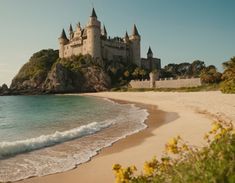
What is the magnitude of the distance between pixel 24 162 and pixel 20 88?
99.4m

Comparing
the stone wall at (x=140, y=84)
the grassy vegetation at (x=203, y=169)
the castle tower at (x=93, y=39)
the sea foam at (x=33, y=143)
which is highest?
the castle tower at (x=93, y=39)

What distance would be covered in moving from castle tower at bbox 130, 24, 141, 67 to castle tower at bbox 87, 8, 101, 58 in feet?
46.0

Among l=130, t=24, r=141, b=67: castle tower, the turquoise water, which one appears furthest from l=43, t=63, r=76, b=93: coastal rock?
the turquoise water

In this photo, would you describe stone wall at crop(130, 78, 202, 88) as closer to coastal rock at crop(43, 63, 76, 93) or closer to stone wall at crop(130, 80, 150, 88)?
stone wall at crop(130, 80, 150, 88)

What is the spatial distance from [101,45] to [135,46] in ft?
44.5

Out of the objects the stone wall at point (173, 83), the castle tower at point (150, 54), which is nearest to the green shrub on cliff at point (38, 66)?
the castle tower at point (150, 54)

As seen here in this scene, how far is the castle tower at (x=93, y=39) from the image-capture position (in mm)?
102062

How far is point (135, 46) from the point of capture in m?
110

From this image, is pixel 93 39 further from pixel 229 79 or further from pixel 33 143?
pixel 33 143

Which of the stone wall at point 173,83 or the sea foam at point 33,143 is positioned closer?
the sea foam at point 33,143

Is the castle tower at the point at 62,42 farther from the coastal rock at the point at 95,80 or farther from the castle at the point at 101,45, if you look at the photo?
the coastal rock at the point at 95,80

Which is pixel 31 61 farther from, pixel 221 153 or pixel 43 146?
pixel 221 153

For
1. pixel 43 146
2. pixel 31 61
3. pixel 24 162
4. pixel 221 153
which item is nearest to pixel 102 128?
pixel 43 146

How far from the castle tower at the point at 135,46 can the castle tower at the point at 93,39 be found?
14.0m
